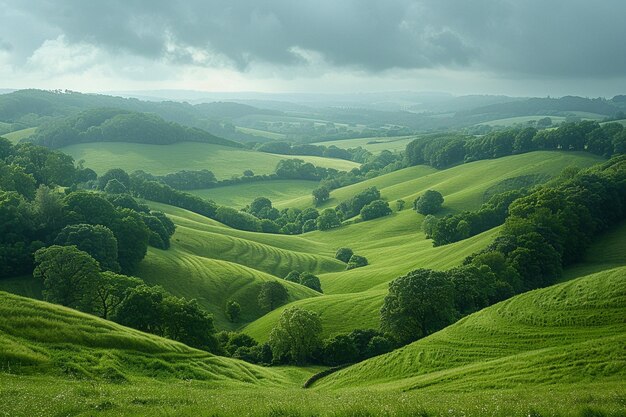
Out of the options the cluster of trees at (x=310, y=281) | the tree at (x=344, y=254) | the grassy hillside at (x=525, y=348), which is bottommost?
the tree at (x=344, y=254)

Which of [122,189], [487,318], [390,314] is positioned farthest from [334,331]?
[122,189]

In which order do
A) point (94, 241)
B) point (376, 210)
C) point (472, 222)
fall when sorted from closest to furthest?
point (94, 241) < point (472, 222) < point (376, 210)

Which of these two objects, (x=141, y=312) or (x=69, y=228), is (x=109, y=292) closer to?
(x=141, y=312)

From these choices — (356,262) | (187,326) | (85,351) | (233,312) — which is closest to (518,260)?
(233,312)

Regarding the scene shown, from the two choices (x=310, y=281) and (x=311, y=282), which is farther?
(x=310, y=281)

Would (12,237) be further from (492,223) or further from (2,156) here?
(492,223)

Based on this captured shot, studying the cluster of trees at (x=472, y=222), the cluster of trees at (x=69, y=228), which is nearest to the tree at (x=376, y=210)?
the cluster of trees at (x=472, y=222)

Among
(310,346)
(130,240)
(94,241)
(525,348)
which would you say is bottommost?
(310,346)

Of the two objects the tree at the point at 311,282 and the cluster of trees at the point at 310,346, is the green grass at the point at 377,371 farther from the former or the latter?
the tree at the point at 311,282
